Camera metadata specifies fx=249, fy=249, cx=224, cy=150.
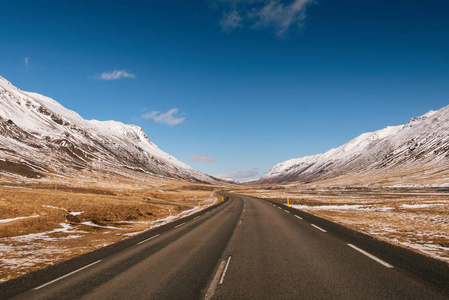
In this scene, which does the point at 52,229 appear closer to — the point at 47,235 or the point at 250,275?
the point at 47,235

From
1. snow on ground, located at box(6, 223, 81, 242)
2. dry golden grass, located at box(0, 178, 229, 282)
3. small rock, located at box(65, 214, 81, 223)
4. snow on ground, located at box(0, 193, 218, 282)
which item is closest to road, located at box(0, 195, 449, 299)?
snow on ground, located at box(0, 193, 218, 282)

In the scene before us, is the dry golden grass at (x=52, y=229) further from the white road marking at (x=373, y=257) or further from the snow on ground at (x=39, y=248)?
the white road marking at (x=373, y=257)

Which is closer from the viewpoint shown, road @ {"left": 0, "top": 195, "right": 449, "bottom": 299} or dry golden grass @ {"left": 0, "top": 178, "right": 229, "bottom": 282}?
Result: road @ {"left": 0, "top": 195, "right": 449, "bottom": 299}

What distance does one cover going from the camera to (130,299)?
5.65m

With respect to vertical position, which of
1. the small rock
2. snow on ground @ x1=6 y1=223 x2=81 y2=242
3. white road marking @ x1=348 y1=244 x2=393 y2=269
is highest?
white road marking @ x1=348 y1=244 x2=393 y2=269

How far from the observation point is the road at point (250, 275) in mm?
5514

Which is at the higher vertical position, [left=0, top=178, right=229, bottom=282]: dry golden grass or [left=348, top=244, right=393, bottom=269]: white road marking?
[left=348, top=244, right=393, bottom=269]: white road marking

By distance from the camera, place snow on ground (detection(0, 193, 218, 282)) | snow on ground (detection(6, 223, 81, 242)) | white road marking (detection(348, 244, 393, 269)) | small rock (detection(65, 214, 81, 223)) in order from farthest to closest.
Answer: small rock (detection(65, 214, 81, 223)), snow on ground (detection(6, 223, 81, 242)), snow on ground (detection(0, 193, 218, 282)), white road marking (detection(348, 244, 393, 269))

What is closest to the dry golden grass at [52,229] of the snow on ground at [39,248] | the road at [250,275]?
the snow on ground at [39,248]

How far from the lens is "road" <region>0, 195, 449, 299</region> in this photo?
5514 mm

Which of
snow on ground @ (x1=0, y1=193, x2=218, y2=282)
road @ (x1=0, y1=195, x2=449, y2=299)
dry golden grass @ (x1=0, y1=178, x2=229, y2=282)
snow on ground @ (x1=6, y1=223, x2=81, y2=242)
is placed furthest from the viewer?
snow on ground @ (x1=6, y1=223, x2=81, y2=242)

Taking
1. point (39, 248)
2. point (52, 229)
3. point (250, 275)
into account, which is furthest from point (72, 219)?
point (250, 275)

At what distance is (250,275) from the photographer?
6695mm

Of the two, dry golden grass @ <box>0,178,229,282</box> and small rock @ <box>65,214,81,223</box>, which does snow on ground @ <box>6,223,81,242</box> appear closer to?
dry golden grass @ <box>0,178,229,282</box>
